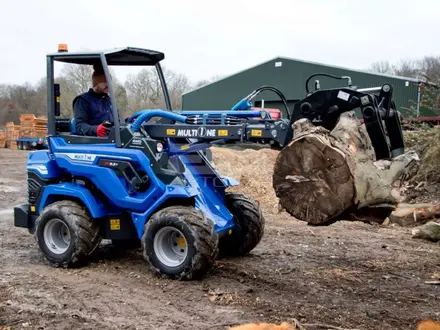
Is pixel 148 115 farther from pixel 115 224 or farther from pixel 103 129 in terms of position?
pixel 115 224

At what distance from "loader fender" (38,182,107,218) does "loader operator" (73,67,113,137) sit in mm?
689

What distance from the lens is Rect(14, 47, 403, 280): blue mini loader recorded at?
5.52 m

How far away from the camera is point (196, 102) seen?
3575cm

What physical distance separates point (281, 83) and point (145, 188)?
26.0 metres

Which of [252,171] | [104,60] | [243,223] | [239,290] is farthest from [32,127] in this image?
[239,290]

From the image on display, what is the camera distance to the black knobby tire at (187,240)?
17.8 ft

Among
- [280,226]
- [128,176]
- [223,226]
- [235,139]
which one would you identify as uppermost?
[235,139]

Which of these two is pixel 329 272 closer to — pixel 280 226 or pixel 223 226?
pixel 223 226

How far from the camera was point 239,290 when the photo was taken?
5.39 metres

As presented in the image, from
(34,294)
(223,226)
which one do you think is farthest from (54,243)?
(223,226)

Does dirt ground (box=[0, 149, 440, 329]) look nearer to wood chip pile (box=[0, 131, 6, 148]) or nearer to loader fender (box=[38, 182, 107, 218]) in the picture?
loader fender (box=[38, 182, 107, 218])

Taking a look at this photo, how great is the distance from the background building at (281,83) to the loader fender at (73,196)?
1890 cm

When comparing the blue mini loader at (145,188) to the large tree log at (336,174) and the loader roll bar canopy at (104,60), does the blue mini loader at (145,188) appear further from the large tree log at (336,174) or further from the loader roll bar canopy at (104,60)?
the large tree log at (336,174)

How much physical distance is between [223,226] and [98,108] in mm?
2177
